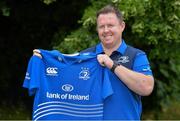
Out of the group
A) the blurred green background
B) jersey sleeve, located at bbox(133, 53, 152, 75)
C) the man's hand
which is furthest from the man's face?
the blurred green background

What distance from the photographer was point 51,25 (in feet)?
28.7

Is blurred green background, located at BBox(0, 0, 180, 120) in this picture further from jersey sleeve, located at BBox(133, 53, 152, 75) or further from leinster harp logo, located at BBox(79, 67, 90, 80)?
jersey sleeve, located at BBox(133, 53, 152, 75)

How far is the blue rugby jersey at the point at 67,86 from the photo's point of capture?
4578mm

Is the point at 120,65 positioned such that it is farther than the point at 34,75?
No

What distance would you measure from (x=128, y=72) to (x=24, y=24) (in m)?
5.00

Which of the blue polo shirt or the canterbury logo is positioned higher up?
the canterbury logo

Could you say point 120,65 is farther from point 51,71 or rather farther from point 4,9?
point 4,9

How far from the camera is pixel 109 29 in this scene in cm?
439

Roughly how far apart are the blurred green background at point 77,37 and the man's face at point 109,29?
1892 millimetres

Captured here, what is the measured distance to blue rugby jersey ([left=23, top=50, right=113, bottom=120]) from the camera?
15.0 ft

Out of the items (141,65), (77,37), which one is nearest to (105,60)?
(141,65)

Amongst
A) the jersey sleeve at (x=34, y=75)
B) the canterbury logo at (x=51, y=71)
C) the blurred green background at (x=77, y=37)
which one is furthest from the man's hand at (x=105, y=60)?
the blurred green background at (x=77, y=37)

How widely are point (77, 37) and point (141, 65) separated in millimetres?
2879

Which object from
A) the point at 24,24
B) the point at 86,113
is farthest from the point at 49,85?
the point at 24,24
